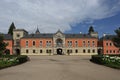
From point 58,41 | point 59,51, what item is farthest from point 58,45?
point 59,51

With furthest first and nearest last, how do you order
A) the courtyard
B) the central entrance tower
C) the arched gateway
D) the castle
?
the arched gateway
the castle
the central entrance tower
the courtyard

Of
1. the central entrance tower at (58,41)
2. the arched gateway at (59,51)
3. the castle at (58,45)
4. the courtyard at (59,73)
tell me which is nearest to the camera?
the courtyard at (59,73)

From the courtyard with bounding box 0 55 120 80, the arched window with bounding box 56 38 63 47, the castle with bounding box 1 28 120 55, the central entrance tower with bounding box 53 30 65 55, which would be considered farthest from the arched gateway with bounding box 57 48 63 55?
the courtyard with bounding box 0 55 120 80

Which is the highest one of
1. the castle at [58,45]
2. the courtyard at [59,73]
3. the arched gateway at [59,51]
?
the castle at [58,45]

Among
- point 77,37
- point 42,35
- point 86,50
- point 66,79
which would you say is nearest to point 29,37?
point 42,35

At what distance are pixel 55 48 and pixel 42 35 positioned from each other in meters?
8.89

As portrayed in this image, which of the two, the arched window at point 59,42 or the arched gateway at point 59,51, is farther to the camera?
the arched gateway at point 59,51

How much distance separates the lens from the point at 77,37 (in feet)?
251

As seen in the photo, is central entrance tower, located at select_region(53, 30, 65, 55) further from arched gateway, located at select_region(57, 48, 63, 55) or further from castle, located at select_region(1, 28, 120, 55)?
arched gateway, located at select_region(57, 48, 63, 55)

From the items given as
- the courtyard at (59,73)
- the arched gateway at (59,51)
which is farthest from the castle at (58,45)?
the courtyard at (59,73)

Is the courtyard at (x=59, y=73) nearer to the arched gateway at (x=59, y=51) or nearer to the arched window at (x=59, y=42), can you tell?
the arched window at (x=59, y=42)

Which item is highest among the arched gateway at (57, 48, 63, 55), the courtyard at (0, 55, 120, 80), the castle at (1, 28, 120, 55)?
the castle at (1, 28, 120, 55)

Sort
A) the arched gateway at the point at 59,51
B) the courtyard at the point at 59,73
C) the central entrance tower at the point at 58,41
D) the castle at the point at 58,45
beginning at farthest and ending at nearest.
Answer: the arched gateway at the point at 59,51, the castle at the point at 58,45, the central entrance tower at the point at 58,41, the courtyard at the point at 59,73

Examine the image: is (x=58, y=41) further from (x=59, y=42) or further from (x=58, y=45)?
(x=58, y=45)
